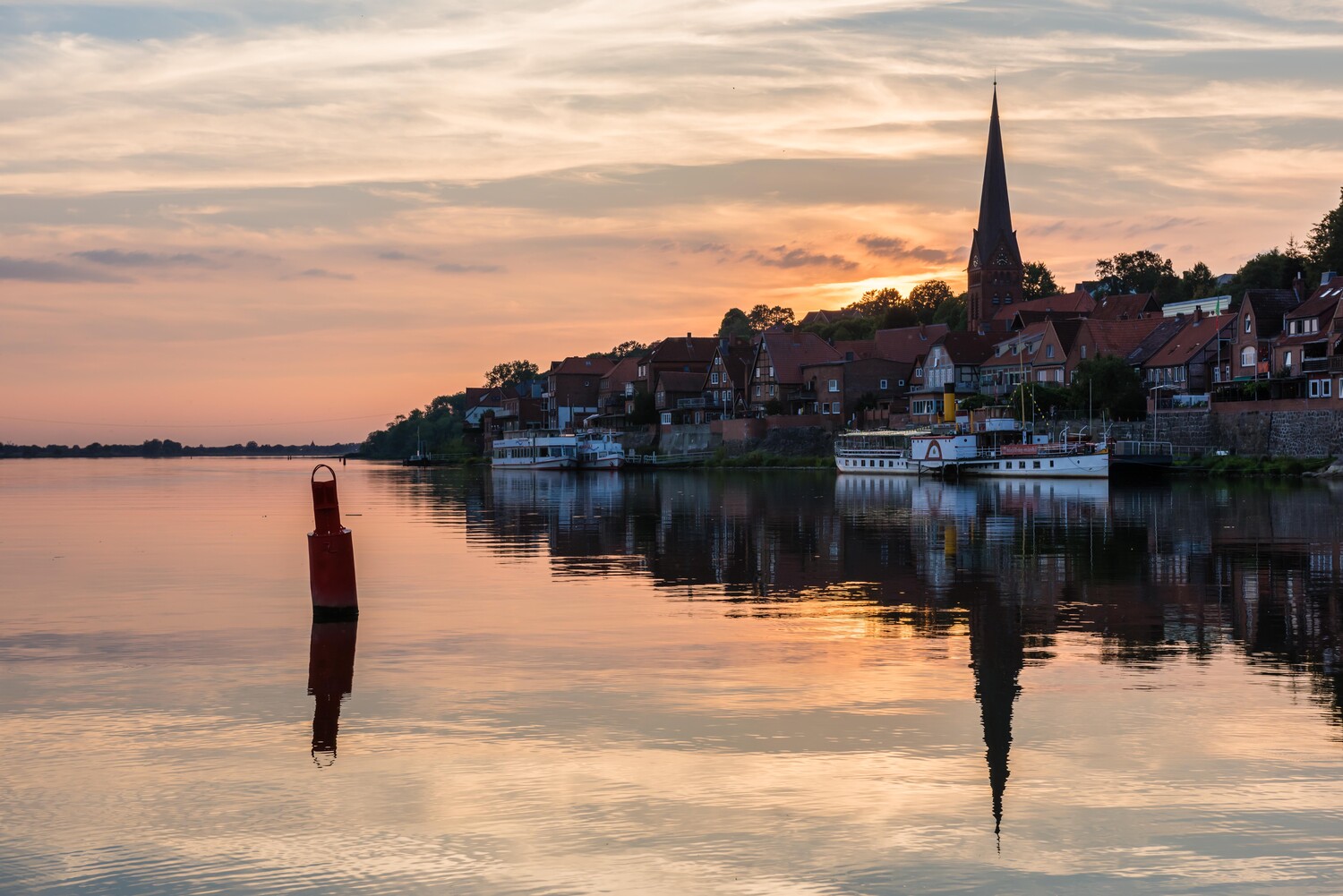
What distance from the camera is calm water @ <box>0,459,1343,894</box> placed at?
11.0 m

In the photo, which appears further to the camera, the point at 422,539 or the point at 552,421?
the point at 552,421

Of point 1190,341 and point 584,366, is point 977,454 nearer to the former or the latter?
point 1190,341

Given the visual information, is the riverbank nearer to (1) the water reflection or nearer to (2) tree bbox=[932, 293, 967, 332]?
(1) the water reflection

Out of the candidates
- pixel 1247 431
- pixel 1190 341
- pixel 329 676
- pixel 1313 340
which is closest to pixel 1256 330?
pixel 1190 341

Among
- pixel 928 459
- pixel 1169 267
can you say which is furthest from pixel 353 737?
pixel 1169 267

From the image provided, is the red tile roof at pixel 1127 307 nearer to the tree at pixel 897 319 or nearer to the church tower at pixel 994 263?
the church tower at pixel 994 263

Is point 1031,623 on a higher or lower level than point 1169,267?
lower

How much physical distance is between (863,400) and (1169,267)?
58905 mm

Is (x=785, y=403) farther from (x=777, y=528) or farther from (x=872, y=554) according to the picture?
(x=872, y=554)

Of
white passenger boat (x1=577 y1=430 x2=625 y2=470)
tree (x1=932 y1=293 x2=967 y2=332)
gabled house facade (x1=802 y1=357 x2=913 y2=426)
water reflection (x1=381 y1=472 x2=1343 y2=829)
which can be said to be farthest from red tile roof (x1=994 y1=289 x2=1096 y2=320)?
water reflection (x1=381 y1=472 x2=1343 y2=829)

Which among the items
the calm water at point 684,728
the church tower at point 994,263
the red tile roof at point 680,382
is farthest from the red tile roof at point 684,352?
the calm water at point 684,728

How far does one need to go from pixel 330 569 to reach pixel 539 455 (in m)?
117

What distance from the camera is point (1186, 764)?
1348 centimetres

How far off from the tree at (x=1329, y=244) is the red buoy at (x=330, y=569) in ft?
371
